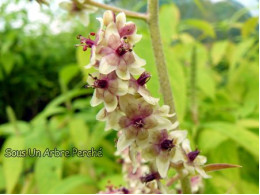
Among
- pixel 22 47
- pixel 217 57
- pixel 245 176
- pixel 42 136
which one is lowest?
pixel 22 47

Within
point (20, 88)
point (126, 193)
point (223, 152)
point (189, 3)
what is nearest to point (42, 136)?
point (223, 152)

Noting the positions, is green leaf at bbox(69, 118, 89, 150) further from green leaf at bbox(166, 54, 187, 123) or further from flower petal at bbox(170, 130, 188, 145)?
flower petal at bbox(170, 130, 188, 145)

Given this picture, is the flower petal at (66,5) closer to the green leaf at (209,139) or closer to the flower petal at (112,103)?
the flower petal at (112,103)

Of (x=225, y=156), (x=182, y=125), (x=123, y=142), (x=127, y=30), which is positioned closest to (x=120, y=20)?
(x=127, y=30)

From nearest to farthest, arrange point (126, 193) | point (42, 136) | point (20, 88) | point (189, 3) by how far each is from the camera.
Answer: point (126, 193) < point (42, 136) < point (189, 3) < point (20, 88)

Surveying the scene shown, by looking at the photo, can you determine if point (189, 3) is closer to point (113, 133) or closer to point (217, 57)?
point (217, 57)

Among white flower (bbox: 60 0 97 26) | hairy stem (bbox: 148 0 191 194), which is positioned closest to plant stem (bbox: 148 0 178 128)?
hairy stem (bbox: 148 0 191 194)
